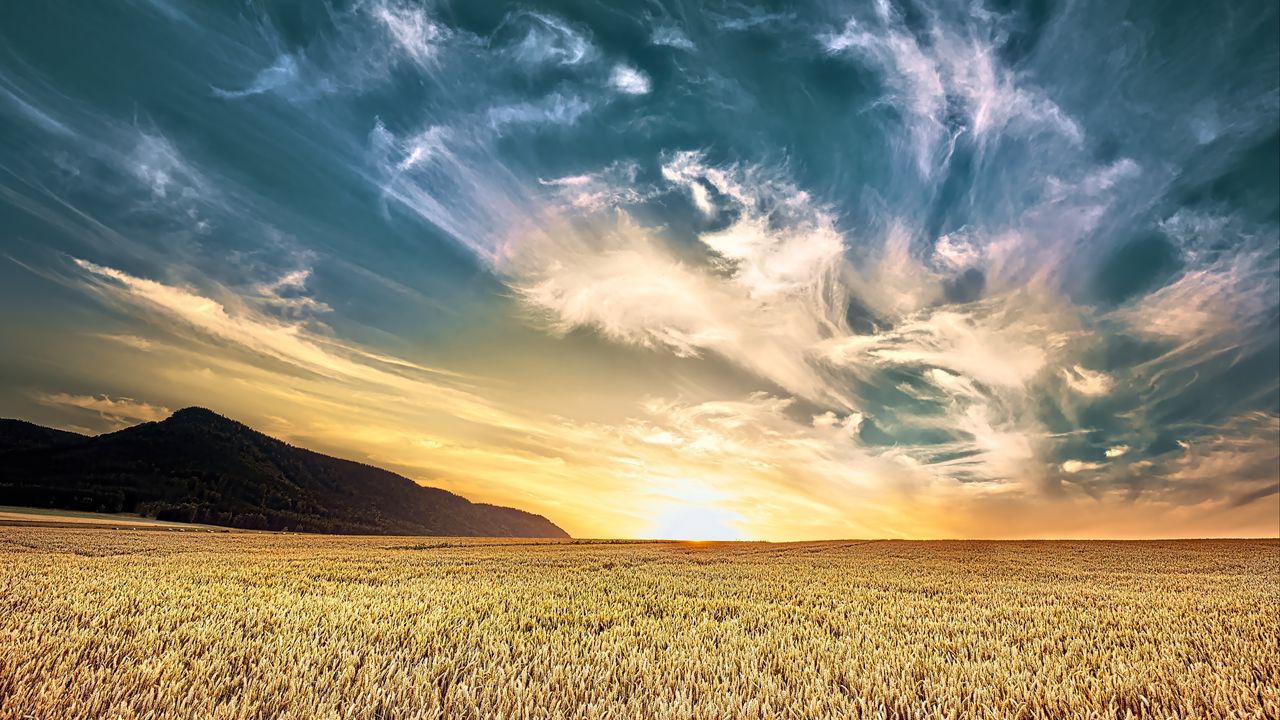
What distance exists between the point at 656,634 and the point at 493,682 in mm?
2746

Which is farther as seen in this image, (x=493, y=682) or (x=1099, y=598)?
(x=1099, y=598)

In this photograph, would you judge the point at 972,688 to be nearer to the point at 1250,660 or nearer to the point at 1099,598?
the point at 1250,660

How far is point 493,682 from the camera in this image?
450cm

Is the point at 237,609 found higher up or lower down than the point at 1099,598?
lower down

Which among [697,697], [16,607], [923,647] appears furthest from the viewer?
[16,607]

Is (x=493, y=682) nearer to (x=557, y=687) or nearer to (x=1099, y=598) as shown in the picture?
(x=557, y=687)

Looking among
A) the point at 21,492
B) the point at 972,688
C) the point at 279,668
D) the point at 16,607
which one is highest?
the point at 972,688

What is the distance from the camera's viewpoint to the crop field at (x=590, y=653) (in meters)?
4.06

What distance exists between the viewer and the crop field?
4.06m

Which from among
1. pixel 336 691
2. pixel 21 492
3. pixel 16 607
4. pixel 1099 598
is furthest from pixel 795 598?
pixel 21 492

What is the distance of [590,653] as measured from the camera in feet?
18.6

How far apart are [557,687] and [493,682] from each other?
0.53 metres

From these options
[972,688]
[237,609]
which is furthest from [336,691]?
[972,688]

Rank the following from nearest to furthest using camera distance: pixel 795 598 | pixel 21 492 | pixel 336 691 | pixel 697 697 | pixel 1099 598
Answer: pixel 336 691 → pixel 697 697 → pixel 795 598 → pixel 1099 598 → pixel 21 492
